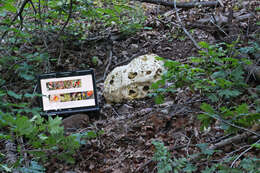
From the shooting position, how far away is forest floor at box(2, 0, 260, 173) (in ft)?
8.30

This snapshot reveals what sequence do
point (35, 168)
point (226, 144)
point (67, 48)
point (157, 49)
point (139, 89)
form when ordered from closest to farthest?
point (35, 168)
point (226, 144)
point (139, 89)
point (157, 49)
point (67, 48)

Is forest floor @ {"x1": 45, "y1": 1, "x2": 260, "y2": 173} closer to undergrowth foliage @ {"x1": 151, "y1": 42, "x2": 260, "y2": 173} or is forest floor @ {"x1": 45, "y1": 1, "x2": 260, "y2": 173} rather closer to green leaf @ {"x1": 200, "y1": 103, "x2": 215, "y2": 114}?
undergrowth foliage @ {"x1": 151, "y1": 42, "x2": 260, "y2": 173}

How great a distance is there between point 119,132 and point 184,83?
1.23 m

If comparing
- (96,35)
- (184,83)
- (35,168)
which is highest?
(96,35)

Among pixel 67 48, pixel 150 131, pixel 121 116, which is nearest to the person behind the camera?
pixel 150 131

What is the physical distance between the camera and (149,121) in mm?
3195

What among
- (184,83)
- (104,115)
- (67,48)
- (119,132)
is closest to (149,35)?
(67,48)

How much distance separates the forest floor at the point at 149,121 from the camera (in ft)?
8.30

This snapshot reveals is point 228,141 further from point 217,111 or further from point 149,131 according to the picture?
point 149,131

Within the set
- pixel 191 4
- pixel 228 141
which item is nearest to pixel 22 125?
pixel 228 141

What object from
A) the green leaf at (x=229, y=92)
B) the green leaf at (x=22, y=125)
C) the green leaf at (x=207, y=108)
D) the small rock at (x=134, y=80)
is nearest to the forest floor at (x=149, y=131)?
the small rock at (x=134, y=80)

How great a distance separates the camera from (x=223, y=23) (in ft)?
12.3

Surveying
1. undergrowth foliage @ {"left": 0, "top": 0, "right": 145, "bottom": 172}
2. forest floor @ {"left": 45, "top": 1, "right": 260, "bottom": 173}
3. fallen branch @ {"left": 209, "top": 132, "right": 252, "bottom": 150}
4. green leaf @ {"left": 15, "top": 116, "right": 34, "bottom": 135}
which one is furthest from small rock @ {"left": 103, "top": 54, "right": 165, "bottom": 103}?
green leaf @ {"left": 15, "top": 116, "right": 34, "bottom": 135}

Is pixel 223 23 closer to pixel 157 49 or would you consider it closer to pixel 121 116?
pixel 157 49
